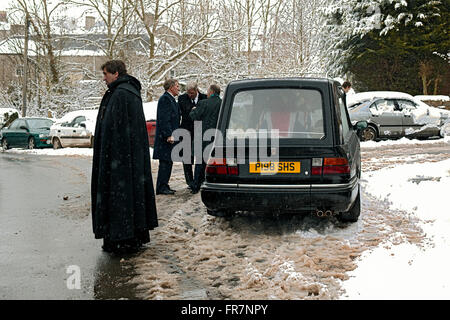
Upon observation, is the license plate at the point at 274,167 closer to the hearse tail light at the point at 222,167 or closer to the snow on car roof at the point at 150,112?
the hearse tail light at the point at 222,167

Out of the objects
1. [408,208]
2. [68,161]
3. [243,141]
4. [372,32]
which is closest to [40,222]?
[243,141]

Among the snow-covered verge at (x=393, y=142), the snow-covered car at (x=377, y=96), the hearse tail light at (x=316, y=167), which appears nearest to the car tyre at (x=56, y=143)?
the snow-covered car at (x=377, y=96)

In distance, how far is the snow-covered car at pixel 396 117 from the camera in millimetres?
18656

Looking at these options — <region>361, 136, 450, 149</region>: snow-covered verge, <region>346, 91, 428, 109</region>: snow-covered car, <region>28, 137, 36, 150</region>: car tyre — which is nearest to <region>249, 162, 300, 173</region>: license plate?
<region>361, 136, 450, 149</region>: snow-covered verge

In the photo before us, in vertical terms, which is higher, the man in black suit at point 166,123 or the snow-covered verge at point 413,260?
the man in black suit at point 166,123

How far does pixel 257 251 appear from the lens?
5.59 metres

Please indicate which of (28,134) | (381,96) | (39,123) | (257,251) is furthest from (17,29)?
(257,251)

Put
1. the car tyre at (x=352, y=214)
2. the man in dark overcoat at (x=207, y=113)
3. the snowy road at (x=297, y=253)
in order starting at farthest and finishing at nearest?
1. the man in dark overcoat at (x=207, y=113)
2. the car tyre at (x=352, y=214)
3. the snowy road at (x=297, y=253)

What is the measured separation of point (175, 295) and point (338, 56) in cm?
2623

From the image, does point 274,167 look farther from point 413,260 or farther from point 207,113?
point 207,113

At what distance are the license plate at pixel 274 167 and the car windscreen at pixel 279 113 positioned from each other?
0.32 metres

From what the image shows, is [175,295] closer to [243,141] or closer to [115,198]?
[115,198]

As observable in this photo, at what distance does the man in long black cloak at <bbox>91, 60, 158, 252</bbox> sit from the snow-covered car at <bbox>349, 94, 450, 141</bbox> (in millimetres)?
14071

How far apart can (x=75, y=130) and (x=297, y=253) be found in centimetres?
1787
